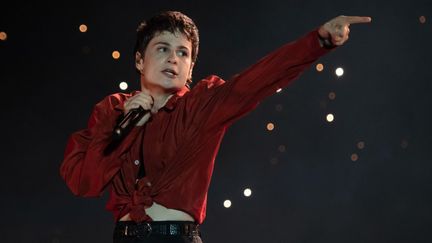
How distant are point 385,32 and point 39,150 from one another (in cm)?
143

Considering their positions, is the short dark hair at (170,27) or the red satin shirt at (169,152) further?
the short dark hair at (170,27)

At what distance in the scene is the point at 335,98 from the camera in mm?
2678

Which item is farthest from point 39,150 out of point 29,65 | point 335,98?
point 335,98

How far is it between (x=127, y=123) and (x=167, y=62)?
0.17 metres

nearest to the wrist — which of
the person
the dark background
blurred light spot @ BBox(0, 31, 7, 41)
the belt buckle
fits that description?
the person

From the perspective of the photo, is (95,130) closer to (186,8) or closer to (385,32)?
(186,8)

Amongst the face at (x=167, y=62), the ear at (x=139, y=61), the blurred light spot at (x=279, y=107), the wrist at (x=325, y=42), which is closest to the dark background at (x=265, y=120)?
the blurred light spot at (x=279, y=107)

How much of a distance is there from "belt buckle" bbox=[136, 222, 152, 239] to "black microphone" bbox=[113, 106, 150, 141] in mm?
Answer: 178

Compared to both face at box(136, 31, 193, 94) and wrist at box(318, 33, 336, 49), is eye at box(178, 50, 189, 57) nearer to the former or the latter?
face at box(136, 31, 193, 94)

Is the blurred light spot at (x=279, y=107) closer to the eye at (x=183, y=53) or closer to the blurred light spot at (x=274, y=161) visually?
the blurred light spot at (x=274, y=161)

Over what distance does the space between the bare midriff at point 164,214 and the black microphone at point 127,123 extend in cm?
15

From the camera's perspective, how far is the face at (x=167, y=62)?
145cm

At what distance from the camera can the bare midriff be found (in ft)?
4.34

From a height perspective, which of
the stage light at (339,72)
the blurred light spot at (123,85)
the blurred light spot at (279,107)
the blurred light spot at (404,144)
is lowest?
the blurred light spot at (404,144)
